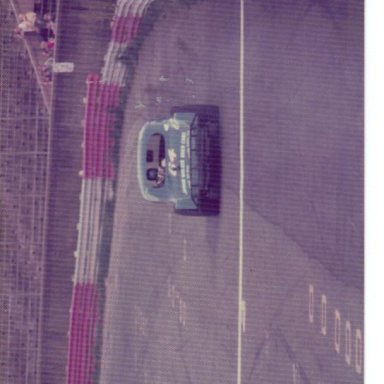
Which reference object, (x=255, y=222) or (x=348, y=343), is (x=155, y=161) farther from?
(x=348, y=343)

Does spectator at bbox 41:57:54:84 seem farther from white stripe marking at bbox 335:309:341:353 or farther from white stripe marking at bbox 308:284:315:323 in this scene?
white stripe marking at bbox 335:309:341:353

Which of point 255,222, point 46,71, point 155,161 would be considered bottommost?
point 255,222

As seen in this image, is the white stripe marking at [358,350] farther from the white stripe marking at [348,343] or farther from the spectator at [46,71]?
the spectator at [46,71]

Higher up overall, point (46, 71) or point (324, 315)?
point (46, 71)

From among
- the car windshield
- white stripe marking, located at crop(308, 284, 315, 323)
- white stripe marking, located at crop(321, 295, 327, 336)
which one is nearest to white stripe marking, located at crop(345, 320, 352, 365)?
white stripe marking, located at crop(321, 295, 327, 336)

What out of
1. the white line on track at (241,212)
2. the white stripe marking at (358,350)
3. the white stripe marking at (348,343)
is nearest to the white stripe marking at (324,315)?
the white stripe marking at (348,343)

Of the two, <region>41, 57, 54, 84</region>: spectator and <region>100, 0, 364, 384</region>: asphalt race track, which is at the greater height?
<region>41, 57, 54, 84</region>: spectator

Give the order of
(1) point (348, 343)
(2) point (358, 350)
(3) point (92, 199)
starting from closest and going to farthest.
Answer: (2) point (358, 350) < (1) point (348, 343) < (3) point (92, 199)

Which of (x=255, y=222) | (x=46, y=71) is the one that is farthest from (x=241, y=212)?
(x=46, y=71)

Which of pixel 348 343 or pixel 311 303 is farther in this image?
pixel 311 303
